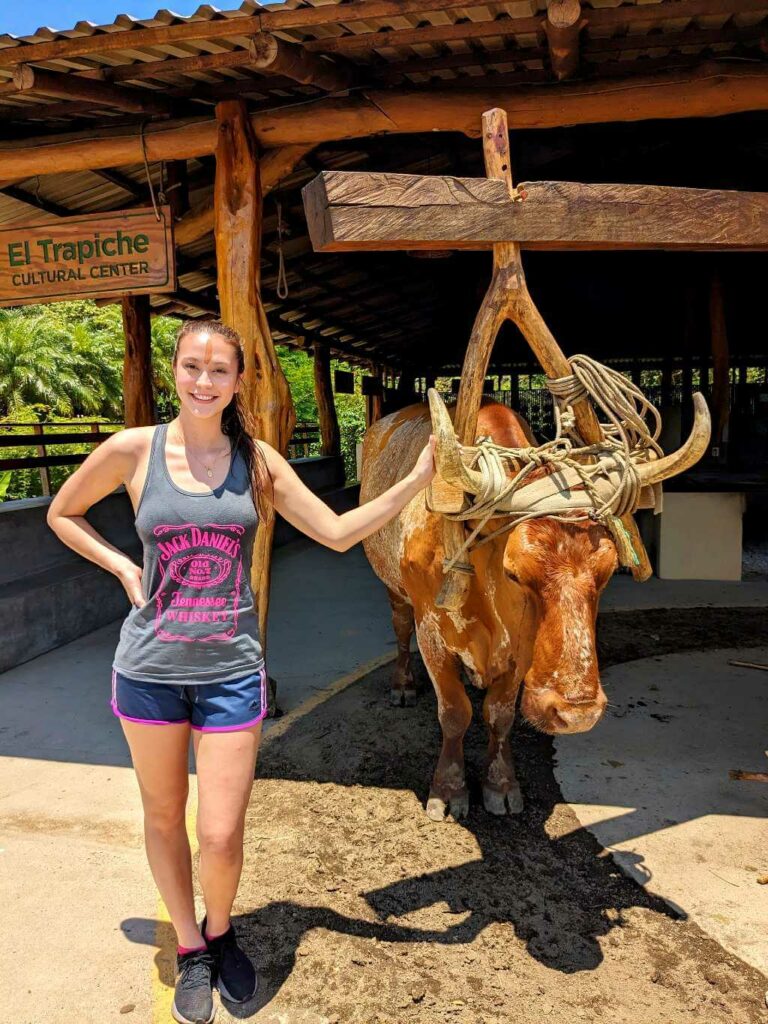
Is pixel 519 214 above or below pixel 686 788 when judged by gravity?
above

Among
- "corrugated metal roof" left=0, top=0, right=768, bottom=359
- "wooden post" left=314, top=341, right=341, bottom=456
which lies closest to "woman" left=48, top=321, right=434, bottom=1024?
"corrugated metal roof" left=0, top=0, right=768, bottom=359

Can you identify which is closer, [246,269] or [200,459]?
[200,459]

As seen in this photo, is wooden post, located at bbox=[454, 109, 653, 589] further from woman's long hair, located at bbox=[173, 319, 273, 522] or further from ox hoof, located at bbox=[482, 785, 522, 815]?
ox hoof, located at bbox=[482, 785, 522, 815]

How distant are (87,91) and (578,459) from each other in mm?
3463

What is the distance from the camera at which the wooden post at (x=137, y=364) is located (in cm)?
776

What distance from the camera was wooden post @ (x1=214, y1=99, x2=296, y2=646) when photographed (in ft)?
14.0

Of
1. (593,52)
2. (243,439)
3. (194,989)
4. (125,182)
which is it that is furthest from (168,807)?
(125,182)

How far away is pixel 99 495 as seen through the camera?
2.34 m

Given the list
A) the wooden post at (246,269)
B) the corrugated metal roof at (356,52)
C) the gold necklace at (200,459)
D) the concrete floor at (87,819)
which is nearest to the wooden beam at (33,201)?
the corrugated metal roof at (356,52)

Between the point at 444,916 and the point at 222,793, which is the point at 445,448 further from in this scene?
the point at 444,916

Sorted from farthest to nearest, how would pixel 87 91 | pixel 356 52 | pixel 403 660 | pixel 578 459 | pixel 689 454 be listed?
pixel 403 660 < pixel 87 91 < pixel 356 52 < pixel 578 459 < pixel 689 454

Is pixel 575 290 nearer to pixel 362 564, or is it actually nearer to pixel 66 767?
pixel 362 564

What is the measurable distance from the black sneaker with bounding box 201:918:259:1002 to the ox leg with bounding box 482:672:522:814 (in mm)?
1476

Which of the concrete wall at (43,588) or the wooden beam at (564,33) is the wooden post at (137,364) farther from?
the wooden beam at (564,33)
